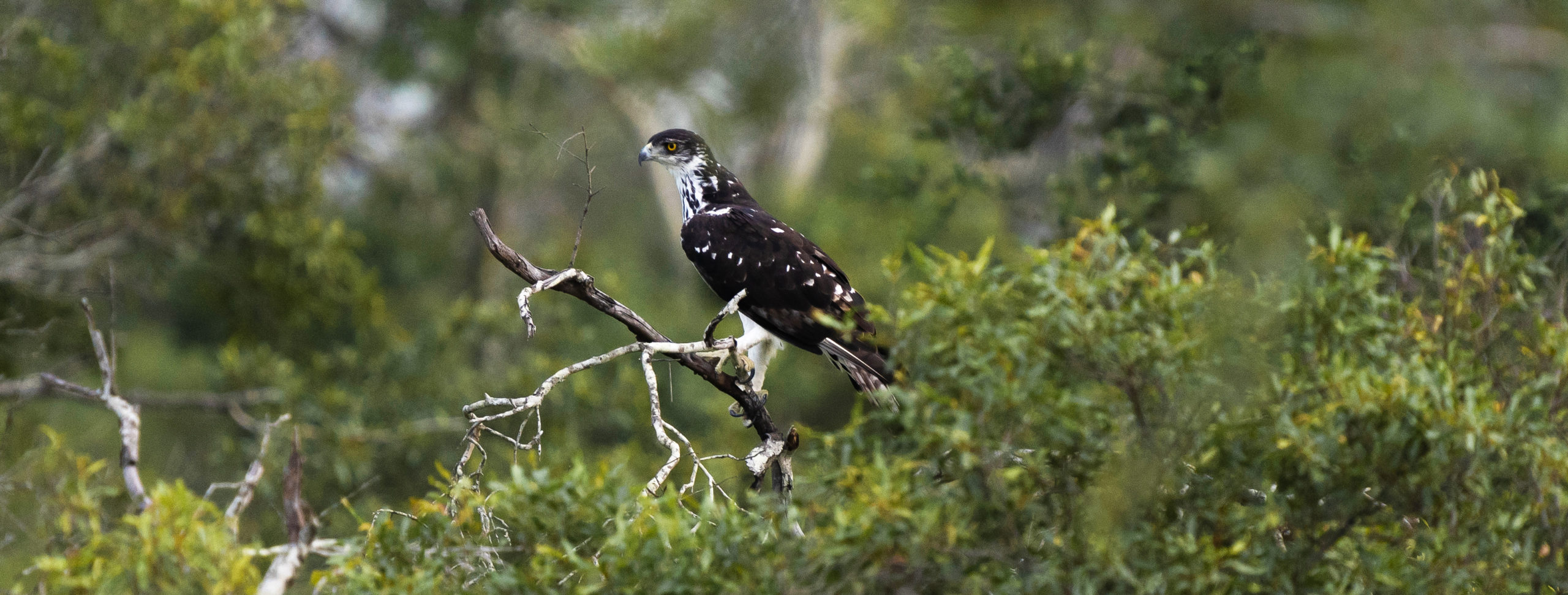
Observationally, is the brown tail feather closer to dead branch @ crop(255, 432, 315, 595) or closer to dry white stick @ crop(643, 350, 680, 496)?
dry white stick @ crop(643, 350, 680, 496)

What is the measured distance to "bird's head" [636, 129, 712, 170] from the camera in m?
6.52

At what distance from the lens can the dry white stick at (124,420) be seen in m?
5.06

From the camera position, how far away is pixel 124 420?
5230mm

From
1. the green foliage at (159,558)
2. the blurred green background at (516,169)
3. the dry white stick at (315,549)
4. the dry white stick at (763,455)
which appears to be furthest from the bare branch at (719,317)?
the green foliage at (159,558)

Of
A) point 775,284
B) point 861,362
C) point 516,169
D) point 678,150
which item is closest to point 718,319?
point 861,362

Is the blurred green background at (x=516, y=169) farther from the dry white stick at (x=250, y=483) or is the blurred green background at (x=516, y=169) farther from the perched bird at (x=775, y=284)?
the dry white stick at (x=250, y=483)

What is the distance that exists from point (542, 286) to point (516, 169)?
12746 millimetres

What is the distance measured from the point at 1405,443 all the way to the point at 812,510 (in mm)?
A: 1658

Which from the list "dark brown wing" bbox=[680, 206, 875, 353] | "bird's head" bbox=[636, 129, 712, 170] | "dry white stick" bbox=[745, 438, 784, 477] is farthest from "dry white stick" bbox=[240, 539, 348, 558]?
"bird's head" bbox=[636, 129, 712, 170]

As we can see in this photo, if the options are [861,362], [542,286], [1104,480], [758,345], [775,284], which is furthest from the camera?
[758,345]

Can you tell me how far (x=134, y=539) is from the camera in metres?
3.81

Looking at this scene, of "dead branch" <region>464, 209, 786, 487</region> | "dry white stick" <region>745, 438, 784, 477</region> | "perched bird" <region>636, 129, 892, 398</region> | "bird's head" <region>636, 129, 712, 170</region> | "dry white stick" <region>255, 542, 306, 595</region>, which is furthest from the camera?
"bird's head" <region>636, 129, 712, 170</region>

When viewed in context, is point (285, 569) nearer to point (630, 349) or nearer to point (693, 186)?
point (630, 349)

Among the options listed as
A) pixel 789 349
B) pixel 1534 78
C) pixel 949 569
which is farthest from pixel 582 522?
pixel 789 349
